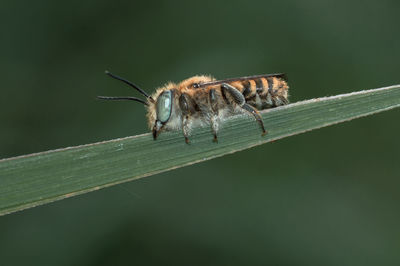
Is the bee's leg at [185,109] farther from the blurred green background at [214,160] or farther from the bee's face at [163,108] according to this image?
the blurred green background at [214,160]

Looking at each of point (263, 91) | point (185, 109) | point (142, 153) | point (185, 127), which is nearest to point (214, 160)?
point (263, 91)

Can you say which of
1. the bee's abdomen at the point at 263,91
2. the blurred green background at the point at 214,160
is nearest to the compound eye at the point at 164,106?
the bee's abdomen at the point at 263,91

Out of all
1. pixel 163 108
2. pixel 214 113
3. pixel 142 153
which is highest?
pixel 163 108

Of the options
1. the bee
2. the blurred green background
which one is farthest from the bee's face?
the blurred green background

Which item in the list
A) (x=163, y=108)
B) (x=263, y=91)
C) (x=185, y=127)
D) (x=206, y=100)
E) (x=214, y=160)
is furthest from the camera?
(x=214, y=160)

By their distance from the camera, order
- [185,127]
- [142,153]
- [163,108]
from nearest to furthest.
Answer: [142,153] → [185,127] → [163,108]

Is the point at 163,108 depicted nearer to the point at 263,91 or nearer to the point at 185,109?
the point at 185,109

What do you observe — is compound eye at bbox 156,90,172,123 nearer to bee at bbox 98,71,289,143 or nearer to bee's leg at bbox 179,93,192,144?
bee at bbox 98,71,289,143
